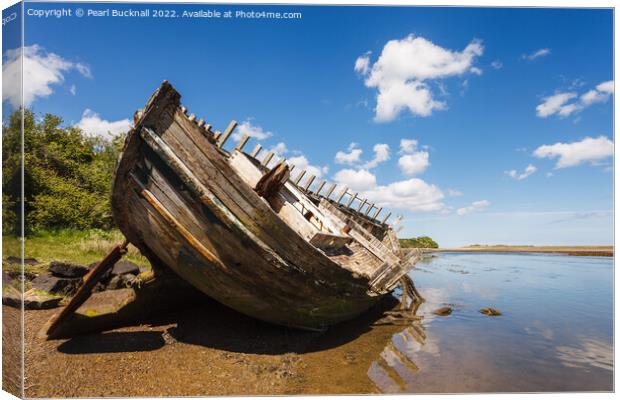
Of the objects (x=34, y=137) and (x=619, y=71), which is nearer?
(x=619, y=71)

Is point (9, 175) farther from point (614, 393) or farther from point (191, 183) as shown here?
point (614, 393)

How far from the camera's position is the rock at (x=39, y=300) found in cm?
699

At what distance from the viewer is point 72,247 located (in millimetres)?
13398

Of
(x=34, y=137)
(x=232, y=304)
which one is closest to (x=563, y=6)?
(x=232, y=304)

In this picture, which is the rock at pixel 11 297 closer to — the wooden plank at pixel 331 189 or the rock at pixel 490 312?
the rock at pixel 490 312

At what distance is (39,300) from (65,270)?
4.00ft

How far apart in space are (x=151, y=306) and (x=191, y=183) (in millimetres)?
3203

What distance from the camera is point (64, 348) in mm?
5219

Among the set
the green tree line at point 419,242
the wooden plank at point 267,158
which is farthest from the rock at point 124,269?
the green tree line at point 419,242

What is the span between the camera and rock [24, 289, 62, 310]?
6988mm

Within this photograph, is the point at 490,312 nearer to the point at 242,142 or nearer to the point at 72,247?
the point at 242,142

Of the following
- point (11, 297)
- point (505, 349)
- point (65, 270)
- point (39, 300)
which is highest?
point (505, 349)

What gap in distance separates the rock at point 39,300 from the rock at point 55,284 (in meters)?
0.22

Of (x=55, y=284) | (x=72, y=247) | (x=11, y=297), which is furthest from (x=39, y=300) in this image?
(x=72, y=247)
